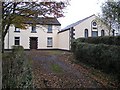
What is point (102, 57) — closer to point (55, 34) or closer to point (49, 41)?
point (49, 41)

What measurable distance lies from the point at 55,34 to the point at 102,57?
21737mm

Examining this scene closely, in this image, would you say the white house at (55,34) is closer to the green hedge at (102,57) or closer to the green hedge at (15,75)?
the green hedge at (102,57)

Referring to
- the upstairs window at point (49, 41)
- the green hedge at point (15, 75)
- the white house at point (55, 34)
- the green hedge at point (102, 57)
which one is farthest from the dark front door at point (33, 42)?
the green hedge at point (15, 75)

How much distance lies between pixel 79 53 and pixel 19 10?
7.51m

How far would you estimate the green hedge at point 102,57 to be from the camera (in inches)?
392

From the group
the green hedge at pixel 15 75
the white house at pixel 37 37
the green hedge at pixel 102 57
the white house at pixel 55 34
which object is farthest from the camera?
the white house at pixel 37 37

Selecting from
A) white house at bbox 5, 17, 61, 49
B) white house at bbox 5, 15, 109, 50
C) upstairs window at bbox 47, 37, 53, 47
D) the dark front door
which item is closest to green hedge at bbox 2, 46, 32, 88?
white house at bbox 5, 15, 109, 50

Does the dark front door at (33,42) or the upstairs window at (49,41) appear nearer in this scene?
the dark front door at (33,42)

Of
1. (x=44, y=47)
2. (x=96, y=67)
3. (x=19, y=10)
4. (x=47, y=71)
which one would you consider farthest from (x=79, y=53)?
(x=44, y=47)

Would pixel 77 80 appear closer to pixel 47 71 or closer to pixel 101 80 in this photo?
pixel 101 80

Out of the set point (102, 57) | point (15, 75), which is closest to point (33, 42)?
point (102, 57)

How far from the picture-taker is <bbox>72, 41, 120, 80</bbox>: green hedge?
9.95 metres

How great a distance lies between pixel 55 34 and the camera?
32844 mm

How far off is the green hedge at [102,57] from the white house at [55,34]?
10526mm
